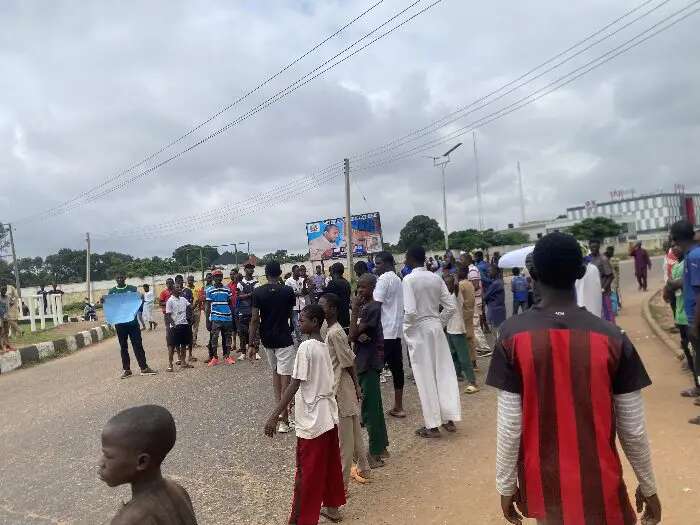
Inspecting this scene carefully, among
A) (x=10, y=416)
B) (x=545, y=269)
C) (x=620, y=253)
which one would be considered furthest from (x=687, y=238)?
(x=620, y=253)

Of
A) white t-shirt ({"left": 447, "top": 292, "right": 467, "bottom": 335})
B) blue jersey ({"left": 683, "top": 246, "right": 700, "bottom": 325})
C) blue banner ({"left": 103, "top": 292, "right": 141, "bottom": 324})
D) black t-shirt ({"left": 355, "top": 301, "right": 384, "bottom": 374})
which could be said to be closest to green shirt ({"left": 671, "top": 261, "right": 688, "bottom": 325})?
blue jersey ({"left": 683, "top": 246, "right": 700, "bottom": 325})

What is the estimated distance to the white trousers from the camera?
5.74m

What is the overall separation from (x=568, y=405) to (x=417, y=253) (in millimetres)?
3875

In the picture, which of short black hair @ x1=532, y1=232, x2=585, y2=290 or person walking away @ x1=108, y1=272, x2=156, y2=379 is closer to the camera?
short black hair @ x1=532, y1=232, x2=585, y2=290

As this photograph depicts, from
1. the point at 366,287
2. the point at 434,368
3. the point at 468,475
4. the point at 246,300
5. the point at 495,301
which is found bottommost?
the point at 468,475

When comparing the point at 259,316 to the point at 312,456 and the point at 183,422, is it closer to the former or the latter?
the point at 183,422

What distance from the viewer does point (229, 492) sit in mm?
4605

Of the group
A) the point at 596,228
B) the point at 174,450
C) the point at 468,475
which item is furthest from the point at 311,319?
the point at 596,228

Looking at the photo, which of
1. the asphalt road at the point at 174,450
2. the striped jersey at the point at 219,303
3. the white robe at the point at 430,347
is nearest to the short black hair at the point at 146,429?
the asphalt road at the point at 174,450

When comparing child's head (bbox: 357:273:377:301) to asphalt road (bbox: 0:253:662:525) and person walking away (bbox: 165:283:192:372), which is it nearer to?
asphalt road (bbox: 0:253:662:525)

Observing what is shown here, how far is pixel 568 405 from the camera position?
2.09 meters

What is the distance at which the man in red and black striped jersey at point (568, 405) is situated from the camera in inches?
81.6

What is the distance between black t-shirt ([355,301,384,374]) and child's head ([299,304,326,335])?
1.18 meters

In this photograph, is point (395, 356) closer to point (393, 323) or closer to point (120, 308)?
point (393, 323)
